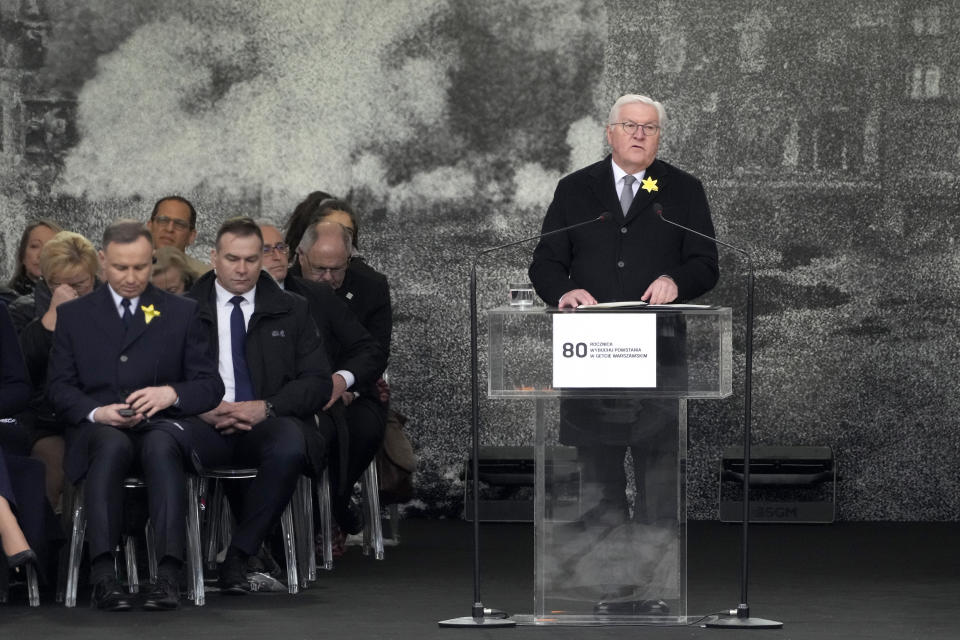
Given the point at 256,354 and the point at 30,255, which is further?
the point at 30,255

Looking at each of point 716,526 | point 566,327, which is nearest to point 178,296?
point 566,327

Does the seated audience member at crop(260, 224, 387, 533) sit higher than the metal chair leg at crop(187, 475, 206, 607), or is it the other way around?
the seated audience member at crop(260, 224, 387, 533)

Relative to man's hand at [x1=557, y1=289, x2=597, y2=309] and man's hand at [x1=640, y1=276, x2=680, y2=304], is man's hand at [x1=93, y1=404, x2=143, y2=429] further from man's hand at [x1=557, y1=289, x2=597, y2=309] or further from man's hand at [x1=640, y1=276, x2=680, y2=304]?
man's hand at [x1=640, y1=276, x2=680, y2=304]

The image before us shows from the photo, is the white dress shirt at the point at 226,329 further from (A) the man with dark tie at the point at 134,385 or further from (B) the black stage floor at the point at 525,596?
(B) the black stage floor at the point at 525,596

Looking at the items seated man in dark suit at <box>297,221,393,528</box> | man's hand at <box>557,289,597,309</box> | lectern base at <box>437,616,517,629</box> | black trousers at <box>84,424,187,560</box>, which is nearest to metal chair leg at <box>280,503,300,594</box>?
black trousers at <box>84,424,187,560</box>

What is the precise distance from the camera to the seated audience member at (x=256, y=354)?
5.22 m

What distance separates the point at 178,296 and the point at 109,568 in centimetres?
89

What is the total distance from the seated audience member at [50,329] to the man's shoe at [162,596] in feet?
2.33

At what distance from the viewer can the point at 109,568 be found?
469cm

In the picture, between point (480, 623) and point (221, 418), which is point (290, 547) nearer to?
point (221, 418)

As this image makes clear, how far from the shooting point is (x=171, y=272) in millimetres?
6109

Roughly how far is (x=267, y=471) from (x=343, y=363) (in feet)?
3.14

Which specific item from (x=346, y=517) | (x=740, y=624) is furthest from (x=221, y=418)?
(x=740, y=624)

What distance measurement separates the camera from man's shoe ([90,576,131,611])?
4617mm
